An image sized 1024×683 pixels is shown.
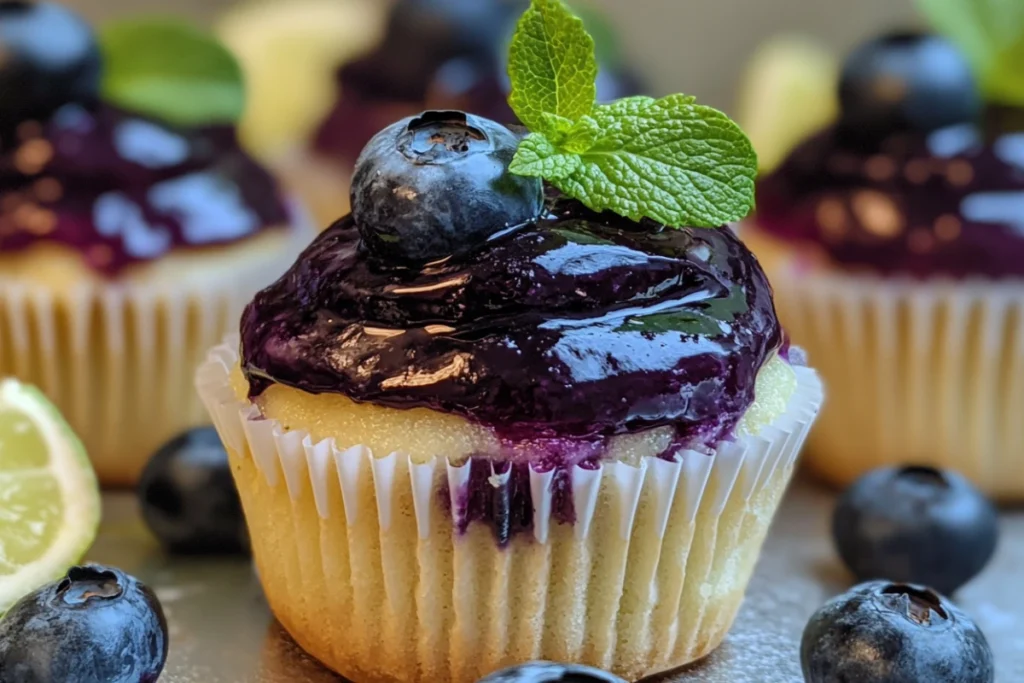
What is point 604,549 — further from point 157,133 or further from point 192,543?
point 157,133

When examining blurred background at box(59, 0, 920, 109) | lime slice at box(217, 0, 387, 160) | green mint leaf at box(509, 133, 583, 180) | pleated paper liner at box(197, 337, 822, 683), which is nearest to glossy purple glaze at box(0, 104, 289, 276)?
pleated paper liner at box(197, 337, 822, 683)

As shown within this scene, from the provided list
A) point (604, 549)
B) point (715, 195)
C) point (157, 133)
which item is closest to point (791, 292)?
point (715, 195)

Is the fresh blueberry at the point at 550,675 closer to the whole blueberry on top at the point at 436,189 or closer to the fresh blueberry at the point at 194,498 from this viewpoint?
the whole blueberry on top at the point at 436,189

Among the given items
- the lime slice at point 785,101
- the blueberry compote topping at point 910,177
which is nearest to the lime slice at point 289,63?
the lime slice at point 785,101

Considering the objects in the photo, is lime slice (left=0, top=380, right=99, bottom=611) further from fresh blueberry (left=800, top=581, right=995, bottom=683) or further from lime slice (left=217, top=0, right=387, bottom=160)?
lime slice (left=217, top=0, right=387, bottom=160)

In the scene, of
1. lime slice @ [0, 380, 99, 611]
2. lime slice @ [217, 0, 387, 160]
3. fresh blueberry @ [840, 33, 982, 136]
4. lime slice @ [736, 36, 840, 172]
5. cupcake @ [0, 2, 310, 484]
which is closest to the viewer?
lime slice @ [0, 380, 99, 611]

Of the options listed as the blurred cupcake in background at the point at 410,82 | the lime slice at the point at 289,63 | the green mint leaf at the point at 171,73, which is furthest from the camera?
the lime slice at the point at 289,63

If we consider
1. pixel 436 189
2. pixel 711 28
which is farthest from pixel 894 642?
pixel 711 28
